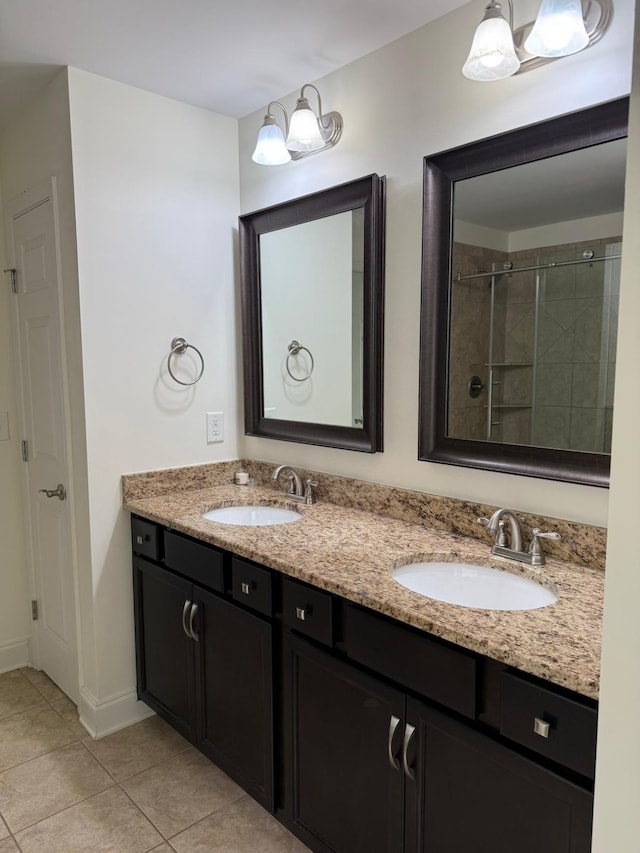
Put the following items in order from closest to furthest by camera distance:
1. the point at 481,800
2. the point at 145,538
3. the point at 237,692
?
the point at 481,800, the point at 237,692, the point at 145,538

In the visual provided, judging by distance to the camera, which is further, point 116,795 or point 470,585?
point 116,795

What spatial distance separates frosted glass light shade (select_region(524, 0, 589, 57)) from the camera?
1.35 metres

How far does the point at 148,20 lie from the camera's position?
1732 mm

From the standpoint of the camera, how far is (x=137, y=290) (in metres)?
2.26

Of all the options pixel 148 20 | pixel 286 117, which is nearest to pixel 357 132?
pixel 286 117

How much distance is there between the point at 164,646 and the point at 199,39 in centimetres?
205

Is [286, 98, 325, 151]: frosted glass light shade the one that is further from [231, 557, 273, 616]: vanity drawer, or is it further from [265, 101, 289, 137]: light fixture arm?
[231, 557, 273, 616]: vanity drawer

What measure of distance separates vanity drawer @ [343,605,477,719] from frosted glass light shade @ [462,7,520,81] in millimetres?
1381

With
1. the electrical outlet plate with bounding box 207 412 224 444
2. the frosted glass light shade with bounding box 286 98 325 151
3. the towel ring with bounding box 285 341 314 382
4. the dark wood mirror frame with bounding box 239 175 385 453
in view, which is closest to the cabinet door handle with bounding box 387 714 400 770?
the dark wood mirror frame with bounding box 239 175 385 453

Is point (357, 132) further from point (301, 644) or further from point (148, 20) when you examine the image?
point (301, 644)

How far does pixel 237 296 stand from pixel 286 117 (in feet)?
2.39

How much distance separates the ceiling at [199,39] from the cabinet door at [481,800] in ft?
6.12

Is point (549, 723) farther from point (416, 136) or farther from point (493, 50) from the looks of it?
point (416, 136)

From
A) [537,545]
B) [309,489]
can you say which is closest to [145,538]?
[309,489]
